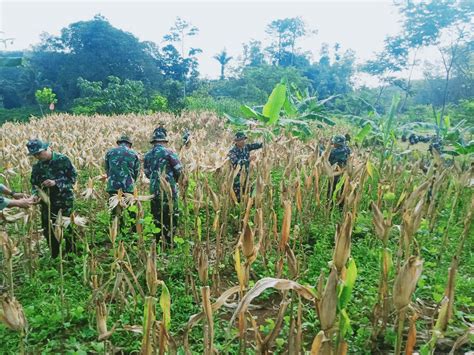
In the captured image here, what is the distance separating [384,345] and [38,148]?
346 cm

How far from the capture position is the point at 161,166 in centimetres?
436

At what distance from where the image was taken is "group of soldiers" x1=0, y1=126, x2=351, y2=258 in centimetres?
376

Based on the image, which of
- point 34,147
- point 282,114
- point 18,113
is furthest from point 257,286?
point 18,113

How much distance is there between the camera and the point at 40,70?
30609 mm

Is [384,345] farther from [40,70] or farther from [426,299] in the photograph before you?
[40,70]

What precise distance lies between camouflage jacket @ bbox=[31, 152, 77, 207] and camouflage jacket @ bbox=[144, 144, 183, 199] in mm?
867

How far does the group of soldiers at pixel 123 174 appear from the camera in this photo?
3760 mm

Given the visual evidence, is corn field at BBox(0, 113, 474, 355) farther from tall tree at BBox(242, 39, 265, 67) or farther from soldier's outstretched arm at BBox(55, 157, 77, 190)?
tall tree at BBox(242, 39, 265, 67)

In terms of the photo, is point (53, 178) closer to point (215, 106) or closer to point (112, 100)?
point (215, 106)

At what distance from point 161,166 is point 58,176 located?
109cm

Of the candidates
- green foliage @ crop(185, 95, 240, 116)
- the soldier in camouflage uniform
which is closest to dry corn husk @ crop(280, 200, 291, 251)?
the soldier in camouflage uniform

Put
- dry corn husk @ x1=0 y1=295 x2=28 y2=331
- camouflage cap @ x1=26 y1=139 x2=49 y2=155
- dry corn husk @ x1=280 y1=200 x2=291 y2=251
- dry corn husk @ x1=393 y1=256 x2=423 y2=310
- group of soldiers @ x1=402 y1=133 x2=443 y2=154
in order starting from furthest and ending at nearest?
group of soldiers @ x1=402 y1=133 x2=443 y2=154, camouflage cap @ x1=26 y1=139 x2=49 y2=155, dry corn husk @ x1=280 y1=200 x2=291 y2=251, dry corn husk @ x1=0 y1=295 x2=28 y2=331, dry corn husk @ x1=393 y1=256 x2=423 y2=310

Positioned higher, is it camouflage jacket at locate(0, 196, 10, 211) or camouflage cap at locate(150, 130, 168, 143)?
camouflage cap at locate(150, 130, 168, 143)

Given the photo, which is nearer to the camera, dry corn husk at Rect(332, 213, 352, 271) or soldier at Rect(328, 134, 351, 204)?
dry corn husk at Rect(332, 213, 352, 271)
